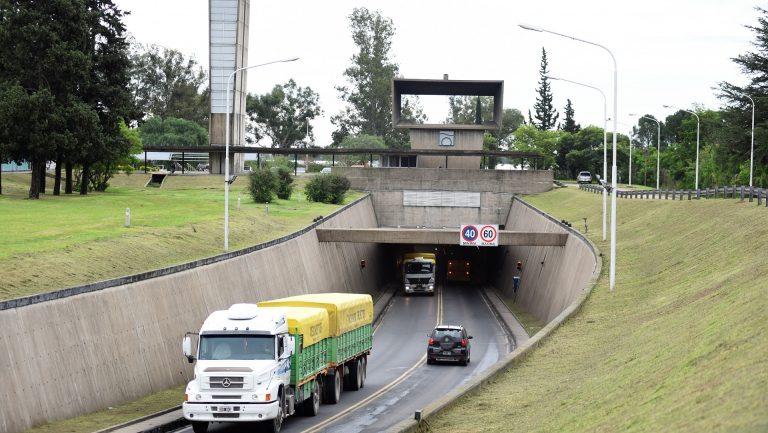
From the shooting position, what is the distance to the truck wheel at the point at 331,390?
33.2 meters

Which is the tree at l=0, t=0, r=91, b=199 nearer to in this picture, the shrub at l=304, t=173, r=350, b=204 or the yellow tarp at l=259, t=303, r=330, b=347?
the shrub at l=304, t=173, r=350, b=204

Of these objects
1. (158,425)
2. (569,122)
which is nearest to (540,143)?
(569,122)

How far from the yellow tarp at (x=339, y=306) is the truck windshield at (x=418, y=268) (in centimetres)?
4227

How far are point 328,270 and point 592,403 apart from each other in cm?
4774

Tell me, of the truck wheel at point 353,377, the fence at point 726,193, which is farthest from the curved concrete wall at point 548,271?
the truck wheel at point 353,377

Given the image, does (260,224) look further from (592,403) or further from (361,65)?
(361,65)

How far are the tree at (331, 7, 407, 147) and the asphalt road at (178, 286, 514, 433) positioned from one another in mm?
93482

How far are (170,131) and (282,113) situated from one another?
25.8 meters

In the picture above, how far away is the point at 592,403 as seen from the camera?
22.6m

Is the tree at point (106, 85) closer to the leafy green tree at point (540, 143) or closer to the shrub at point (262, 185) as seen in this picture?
the shrub at point (262, 185)

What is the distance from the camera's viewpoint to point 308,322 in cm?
2981

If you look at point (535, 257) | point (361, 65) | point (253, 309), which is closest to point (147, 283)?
point (253, 309)

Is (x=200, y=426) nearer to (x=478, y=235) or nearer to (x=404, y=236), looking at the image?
(x=478, y=235)

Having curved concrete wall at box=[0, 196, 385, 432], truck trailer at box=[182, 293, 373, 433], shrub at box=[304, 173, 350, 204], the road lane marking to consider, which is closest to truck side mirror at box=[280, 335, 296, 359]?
truck trailer at box=[182, 293, 373, 433]
